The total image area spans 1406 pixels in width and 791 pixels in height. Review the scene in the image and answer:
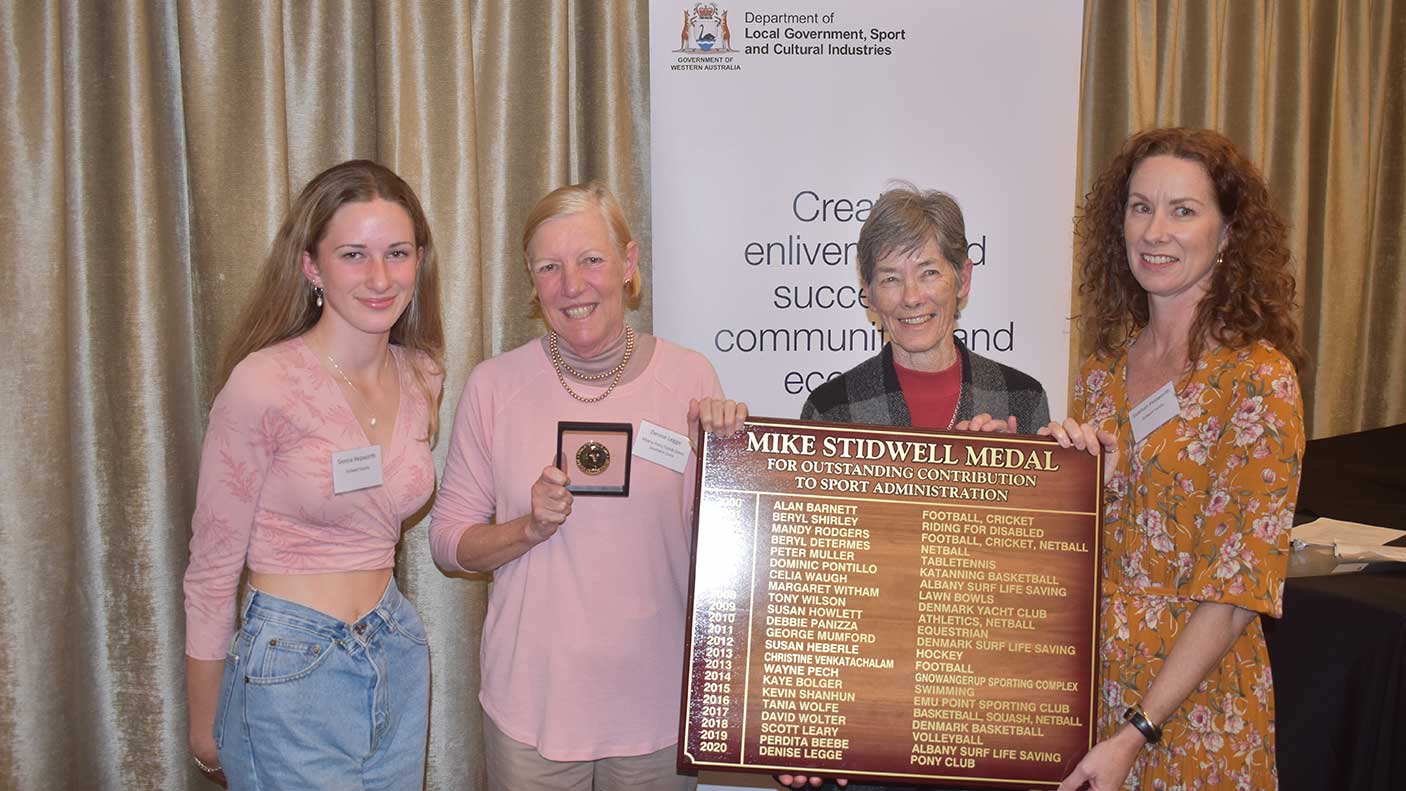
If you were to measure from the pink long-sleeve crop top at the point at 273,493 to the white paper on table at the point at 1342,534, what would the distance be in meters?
2.73

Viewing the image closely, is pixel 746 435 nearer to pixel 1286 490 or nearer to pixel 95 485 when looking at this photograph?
pixel 1286 490

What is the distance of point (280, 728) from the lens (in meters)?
2.17

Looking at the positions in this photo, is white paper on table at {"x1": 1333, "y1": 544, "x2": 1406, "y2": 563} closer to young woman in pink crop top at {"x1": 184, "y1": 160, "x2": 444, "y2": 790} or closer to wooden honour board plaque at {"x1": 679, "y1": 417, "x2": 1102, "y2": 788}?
wooden honour board plaque at {"x1": 679, "y1": 417, "x2": 1102, "y2": 788}

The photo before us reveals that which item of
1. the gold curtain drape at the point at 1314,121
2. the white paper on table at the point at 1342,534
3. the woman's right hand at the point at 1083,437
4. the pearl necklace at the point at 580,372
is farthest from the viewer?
the gold curtain drape at the point at 1314,121

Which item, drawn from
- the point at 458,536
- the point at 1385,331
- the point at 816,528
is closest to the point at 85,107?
the point at 458,536

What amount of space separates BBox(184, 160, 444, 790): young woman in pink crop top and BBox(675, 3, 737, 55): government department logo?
55.1 inches

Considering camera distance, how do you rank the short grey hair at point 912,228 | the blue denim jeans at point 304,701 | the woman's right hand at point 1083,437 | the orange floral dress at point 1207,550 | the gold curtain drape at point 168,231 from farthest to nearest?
the gold curtain drape at point 168,231 < the short grey hair at point 912,228 < the blue denim jeans at point 304,701 < the woman's right hand at point 1083,437 < the orange floral dress at point 1207,550

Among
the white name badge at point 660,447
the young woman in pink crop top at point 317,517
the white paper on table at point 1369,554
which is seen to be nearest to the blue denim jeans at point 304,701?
the young woman in pink crop top at point 317,517

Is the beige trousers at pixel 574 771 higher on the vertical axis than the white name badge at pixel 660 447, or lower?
lower

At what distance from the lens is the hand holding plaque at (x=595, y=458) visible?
2207 mm

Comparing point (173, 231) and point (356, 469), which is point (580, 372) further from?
point (173, 231)

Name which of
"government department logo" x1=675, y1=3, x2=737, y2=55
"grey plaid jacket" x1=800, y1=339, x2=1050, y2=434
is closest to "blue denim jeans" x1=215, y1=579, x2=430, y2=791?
"grey plaid jacket" x1=800, y1=339, x2=1050, y2=434

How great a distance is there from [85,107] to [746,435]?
2776mm

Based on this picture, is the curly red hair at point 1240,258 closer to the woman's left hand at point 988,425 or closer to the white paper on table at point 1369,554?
the woman's left hand at point 988,425
